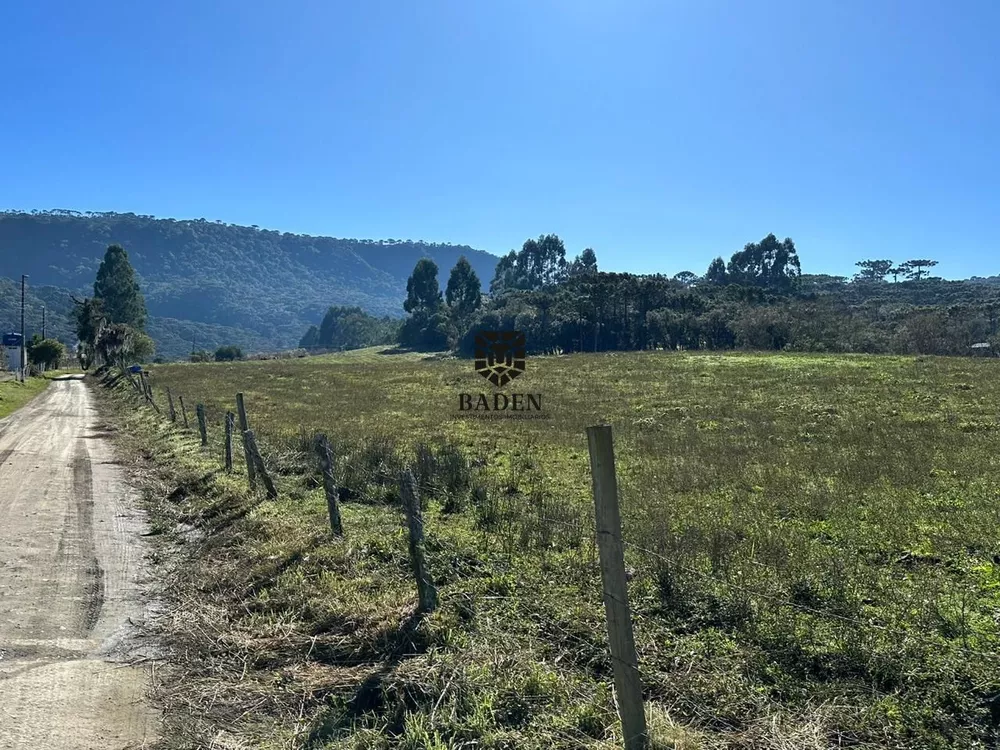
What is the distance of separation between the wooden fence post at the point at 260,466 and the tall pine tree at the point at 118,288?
255ft

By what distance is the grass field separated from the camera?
13.4ft

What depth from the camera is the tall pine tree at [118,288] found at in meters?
77.0

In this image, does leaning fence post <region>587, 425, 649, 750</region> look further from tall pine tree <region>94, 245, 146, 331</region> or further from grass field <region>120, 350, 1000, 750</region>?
tall pine tree <region>94, 245, 146, 331</region>

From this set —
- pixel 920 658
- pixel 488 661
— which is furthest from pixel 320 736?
pixel 920 658

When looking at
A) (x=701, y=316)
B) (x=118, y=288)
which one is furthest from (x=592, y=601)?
(x=118, y=288)

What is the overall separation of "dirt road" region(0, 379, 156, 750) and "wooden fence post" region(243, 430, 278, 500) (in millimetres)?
1858

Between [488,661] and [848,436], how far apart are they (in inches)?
536

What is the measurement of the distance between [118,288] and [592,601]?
8776 cm

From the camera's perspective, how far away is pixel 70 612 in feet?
20.2

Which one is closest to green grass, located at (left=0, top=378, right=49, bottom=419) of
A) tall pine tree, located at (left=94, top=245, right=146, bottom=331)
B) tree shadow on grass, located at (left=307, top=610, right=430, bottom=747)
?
tree shadow on grass, located at (left=307, top=610, right=430, bottom=747)

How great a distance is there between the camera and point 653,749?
11.6ft

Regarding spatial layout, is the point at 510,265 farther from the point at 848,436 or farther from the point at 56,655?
the point at 56,655

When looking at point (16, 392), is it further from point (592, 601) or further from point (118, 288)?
point (118, 288)

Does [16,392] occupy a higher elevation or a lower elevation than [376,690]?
higher
